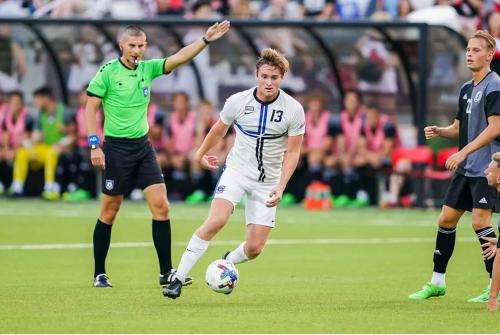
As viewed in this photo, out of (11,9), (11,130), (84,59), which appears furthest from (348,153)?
(11,9)

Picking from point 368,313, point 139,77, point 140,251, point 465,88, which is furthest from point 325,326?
point 140,251

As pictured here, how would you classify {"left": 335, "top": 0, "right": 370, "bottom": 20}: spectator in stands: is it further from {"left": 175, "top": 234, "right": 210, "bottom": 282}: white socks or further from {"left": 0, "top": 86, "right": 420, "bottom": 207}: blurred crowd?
{"left": 175, "top": 234, "right": 210, "bottom": 282}: white socks

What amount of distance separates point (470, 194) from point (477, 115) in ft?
2.38

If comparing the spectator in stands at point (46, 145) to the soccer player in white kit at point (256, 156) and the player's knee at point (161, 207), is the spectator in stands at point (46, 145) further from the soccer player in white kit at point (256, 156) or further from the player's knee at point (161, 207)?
the soccer player in white kit at point (256, 156)

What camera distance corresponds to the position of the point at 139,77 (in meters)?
12.7

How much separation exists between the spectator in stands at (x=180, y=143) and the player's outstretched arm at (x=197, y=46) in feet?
41.4

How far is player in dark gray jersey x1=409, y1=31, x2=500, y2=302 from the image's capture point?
1109 cm

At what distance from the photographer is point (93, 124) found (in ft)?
40.8

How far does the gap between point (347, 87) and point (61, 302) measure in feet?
48.9

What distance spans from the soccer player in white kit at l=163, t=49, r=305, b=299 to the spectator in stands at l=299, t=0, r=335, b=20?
13.9 metres

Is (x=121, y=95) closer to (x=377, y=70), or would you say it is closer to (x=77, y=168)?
(x=377, y=70)

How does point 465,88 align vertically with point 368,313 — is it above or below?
above

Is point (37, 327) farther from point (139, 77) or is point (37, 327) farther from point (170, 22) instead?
point (170, 22)

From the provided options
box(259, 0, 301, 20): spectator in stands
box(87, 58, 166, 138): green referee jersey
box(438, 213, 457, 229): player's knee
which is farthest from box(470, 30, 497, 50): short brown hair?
box(259, 0, 301, 20): spectator in stands
